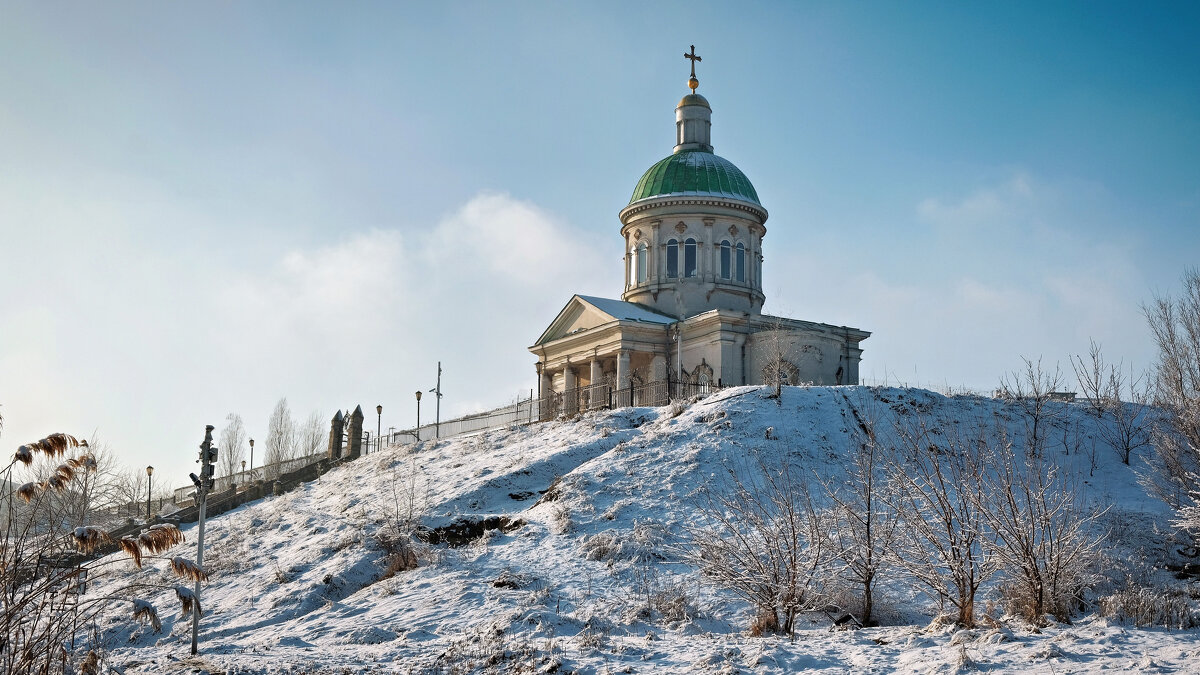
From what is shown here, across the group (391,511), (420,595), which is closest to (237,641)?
(420,595)

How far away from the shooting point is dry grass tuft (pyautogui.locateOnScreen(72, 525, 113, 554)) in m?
6.82

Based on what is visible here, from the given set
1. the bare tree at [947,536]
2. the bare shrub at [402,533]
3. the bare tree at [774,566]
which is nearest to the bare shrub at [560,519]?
the bare shrub at [402,533]

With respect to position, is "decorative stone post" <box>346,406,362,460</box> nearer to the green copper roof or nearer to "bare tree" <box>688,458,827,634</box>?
the green copper roof

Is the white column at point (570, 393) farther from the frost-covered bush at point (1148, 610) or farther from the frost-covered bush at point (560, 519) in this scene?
the frost-covered bush at point (1148, 610)

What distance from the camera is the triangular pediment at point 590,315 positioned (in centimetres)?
3603

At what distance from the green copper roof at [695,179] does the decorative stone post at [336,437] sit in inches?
572

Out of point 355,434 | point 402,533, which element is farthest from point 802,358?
point 402,533

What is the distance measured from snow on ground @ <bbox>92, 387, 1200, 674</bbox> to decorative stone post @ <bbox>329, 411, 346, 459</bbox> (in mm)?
6835

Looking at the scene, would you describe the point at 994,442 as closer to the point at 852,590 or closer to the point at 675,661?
the point at 852,590

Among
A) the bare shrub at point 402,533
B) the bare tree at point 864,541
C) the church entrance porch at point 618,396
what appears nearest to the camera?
the bare tree at point 864,541

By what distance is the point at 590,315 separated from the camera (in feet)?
122

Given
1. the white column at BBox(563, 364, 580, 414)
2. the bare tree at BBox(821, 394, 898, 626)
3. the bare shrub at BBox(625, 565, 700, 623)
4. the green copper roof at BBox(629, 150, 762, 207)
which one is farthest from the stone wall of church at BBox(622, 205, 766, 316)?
the bare tree at BBox(821, 394, 898, 626)

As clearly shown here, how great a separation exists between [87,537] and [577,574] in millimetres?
10787

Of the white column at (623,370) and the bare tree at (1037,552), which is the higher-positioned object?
the white column at (623,370)
